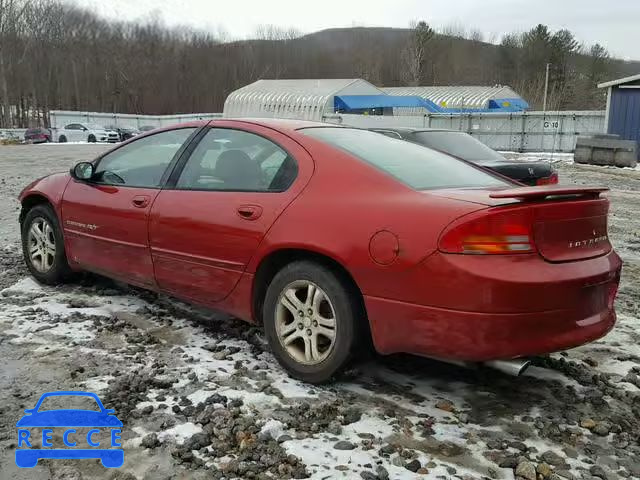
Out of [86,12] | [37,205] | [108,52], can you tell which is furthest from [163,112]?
[37,205]

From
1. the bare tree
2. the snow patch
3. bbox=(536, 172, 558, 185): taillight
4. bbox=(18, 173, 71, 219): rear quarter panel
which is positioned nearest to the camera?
the snow patch


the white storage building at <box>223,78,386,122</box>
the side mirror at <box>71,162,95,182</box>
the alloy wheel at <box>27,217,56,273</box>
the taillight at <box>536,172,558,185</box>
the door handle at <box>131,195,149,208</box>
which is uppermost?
the white storage building at <box>223,78,386,122</box>

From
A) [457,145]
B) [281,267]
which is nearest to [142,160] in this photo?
[281,267]

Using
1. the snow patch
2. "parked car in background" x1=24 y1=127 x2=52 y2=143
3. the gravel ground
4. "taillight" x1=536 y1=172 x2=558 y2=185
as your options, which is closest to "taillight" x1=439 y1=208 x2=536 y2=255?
the gravel ground

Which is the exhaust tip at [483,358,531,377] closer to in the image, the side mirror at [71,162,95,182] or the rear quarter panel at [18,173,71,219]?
the side mirror at [71,162,95,182]

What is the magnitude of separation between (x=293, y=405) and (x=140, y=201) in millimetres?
1879

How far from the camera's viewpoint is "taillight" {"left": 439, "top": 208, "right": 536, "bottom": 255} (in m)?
2.72

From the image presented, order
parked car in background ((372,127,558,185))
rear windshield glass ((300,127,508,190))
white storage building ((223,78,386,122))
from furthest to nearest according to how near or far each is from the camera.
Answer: white storage building ((223,78,386,122))
parked car in background ((372,127,558,185))
rear windshield glass ((300,127,508,190))

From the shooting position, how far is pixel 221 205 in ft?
11.8

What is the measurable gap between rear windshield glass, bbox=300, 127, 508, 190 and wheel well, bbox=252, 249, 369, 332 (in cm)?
58

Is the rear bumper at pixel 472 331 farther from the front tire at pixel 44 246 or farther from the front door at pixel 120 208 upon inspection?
the front tire at pixel 44 246

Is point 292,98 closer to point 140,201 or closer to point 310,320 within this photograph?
point 140,201

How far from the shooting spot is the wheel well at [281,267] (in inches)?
122

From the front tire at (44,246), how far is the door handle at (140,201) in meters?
1.07
